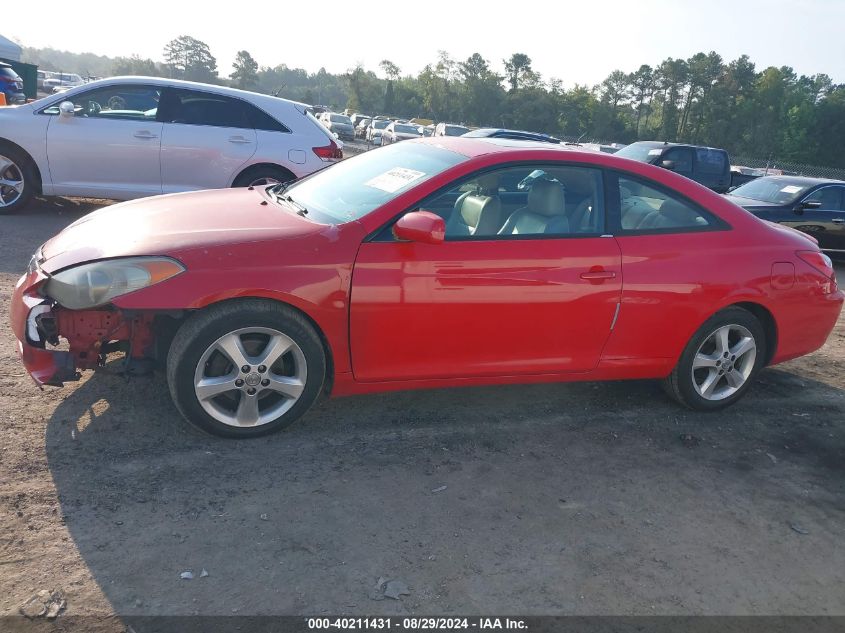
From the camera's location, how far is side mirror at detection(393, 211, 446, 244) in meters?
3.47

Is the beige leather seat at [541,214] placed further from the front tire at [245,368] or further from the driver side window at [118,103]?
the driver side window at [118,103]

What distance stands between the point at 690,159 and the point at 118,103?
12578mm

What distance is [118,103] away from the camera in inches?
311

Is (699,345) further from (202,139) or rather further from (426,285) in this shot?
(202,139)

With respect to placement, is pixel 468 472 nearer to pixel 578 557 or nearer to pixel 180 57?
pixel 578 557

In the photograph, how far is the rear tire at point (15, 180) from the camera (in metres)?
7.69

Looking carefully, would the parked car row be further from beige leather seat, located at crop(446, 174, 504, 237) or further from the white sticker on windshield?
→ beige leather seat, located at crop(446, 174, 504, 237)

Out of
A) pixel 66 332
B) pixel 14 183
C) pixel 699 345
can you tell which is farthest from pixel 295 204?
pixel 14 183

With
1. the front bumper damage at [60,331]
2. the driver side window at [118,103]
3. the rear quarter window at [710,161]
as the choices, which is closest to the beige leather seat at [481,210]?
the front bumper damage at [60,331]

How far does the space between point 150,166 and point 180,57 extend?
13125 cm

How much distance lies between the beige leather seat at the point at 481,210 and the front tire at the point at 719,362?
150cm

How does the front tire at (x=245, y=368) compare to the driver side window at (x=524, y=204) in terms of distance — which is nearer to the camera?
the front tire at (x=245, y=368)

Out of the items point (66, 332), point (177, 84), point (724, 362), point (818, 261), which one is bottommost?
point (724, 362)

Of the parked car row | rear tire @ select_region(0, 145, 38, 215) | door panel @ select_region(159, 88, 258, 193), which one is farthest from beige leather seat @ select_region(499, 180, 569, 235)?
the parked car row
